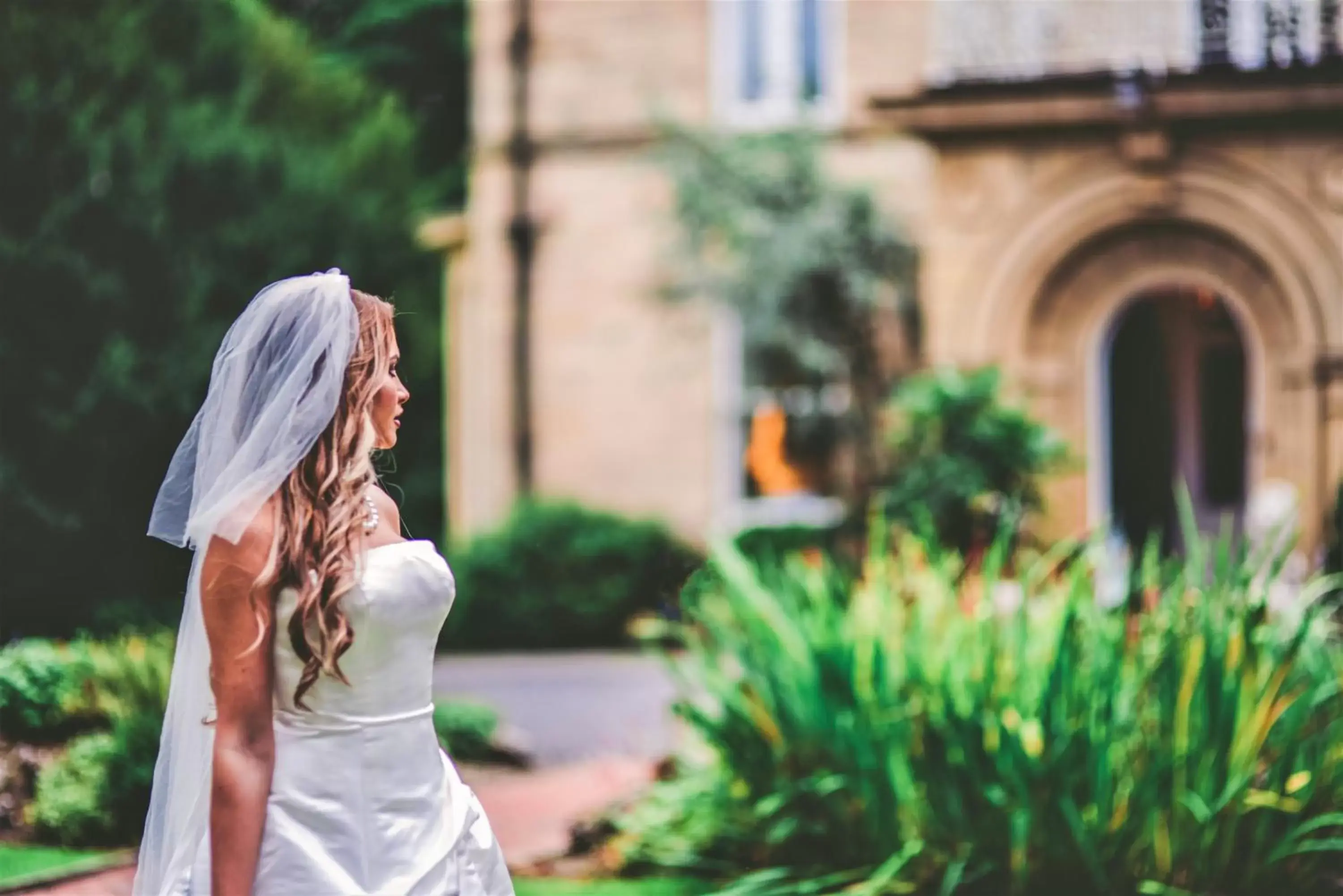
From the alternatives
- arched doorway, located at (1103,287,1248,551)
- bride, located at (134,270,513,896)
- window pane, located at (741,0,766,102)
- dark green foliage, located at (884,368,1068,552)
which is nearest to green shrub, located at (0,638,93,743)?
bride, located at (134,270,513,896)

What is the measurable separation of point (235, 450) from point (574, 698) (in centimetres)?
678

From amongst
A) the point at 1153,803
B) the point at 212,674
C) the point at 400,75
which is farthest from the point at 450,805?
the point at 400,75

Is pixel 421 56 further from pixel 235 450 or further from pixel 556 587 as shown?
pixel 235 450

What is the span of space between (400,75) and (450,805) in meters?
6.36

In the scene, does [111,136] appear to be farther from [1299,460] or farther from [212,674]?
[1299,460]

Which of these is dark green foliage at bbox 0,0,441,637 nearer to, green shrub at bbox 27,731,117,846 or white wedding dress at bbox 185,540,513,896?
green shrub at bbox 27,731,117,846

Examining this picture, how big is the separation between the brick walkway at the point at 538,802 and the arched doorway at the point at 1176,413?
4.37 m

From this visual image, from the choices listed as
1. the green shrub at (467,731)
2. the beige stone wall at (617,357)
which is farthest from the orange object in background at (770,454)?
the green shrub at (467,731)

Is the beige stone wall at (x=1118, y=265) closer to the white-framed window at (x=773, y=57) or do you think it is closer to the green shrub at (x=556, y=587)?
the white-framed window at (x=773, y=57)

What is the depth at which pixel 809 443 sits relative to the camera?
11531mm

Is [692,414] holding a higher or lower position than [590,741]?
higher

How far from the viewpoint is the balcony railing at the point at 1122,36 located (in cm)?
872

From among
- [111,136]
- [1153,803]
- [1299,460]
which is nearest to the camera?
[1153,803]

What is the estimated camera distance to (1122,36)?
31.2ft
